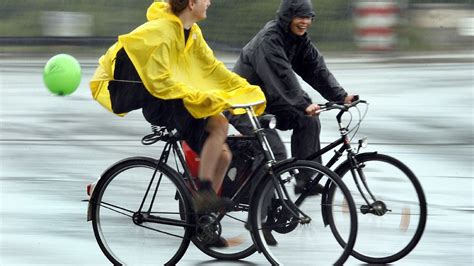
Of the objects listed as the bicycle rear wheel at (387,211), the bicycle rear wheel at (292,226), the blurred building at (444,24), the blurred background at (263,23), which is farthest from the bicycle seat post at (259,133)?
the blurred building at (444,24)

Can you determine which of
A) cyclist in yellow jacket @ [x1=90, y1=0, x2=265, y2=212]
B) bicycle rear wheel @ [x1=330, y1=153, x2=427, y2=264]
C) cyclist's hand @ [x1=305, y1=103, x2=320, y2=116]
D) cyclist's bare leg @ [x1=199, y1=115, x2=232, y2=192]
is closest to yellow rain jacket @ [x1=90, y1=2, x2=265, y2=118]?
cyclist in yellow jacket @ [x1=90, y1=0, x2=265, y2=212]

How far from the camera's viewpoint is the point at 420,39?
19.6m

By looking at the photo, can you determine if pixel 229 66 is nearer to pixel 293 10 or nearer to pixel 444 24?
pixel 444 24

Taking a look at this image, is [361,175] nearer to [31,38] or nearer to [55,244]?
[55,244]

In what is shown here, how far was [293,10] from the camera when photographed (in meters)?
7.34

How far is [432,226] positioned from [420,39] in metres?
11.5

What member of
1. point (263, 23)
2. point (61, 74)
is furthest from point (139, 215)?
point (263, 23)

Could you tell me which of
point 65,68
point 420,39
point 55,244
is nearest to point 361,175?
point 55,244

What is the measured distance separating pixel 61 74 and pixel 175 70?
6.61ft

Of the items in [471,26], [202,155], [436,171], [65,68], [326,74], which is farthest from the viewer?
[471,26]

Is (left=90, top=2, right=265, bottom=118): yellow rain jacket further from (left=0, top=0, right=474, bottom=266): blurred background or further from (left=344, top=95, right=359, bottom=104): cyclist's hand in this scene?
(left=0, top=0, right=474, bottom=266): blurred background

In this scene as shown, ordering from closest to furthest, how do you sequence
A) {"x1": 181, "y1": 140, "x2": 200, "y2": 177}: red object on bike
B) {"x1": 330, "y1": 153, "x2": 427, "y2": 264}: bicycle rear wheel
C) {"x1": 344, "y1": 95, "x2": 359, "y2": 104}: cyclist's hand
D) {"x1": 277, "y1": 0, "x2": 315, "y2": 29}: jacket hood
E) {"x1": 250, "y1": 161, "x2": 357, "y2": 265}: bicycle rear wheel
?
1. {"x1": 250, "y1": 161, "x2": 357, "y2": 265}: bicycle rear wheel
2. {"x1": 330, "y1": 153, "x2": 427, "y2": 264}: bicycle rear wheel
3. {"x1": 181, "y1": 140, "x2": 200, "y2": 177}: red object on bike
4. {"x1": 277, "y1": 0, "x2": 315, "y2": 29}: jacket hood
5. {"x1": 344, "y1": 95, "x2": 359, "y2": 104}: cyclist's hand

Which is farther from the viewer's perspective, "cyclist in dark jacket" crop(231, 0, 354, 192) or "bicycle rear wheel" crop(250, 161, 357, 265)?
"cyclist in dark jacket" crop(231, 0, 354, 192)

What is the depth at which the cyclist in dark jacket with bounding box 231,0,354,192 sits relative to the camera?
24.1ft
